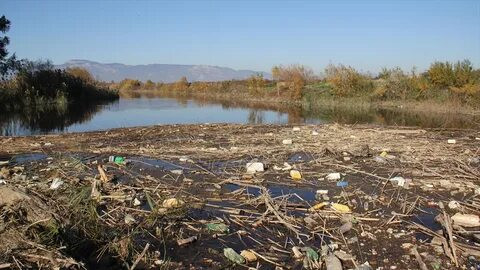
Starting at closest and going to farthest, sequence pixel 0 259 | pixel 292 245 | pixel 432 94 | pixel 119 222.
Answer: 1. pixel 0 259
2. pixel 292 245
3. pixel 119 222
4. pixel 432 94

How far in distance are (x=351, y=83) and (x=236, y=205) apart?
3002 centimetres

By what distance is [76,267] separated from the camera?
11.5 ft

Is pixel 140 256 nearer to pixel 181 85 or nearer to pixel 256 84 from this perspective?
pixel 256 84

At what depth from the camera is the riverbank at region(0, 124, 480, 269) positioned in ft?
13.7

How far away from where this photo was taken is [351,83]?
3412 cm

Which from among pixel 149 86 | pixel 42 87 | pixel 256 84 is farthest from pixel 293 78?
pixel 149 86

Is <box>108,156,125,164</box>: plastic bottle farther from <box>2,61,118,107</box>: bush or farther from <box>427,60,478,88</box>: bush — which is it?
<box>427,60,478,88</box>: bush

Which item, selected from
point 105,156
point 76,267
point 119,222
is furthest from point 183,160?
point 76,267

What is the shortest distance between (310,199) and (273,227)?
1355mm

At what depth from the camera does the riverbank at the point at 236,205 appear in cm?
416

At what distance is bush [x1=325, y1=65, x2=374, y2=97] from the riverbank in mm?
23999

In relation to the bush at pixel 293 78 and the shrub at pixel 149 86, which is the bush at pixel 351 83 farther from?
the shrub at pixel 149 86

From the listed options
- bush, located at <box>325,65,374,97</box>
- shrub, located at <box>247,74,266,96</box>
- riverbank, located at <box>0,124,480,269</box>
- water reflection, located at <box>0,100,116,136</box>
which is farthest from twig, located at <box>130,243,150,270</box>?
shrub, located at <box>247,74,266,96</box>

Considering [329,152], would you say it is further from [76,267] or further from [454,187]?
[76,267]
